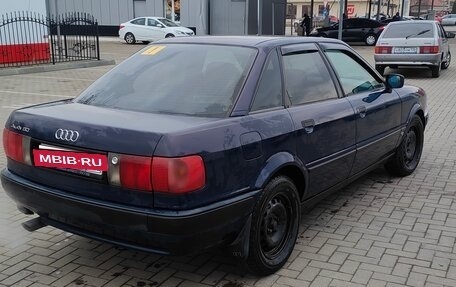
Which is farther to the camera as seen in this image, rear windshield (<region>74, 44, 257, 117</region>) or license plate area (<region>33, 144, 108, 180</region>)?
rear windshield (<region>74, 44, 257, 117</region>)

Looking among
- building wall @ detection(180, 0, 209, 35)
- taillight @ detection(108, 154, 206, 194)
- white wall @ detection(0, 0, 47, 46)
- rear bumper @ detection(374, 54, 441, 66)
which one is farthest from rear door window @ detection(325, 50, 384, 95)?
building wall @ detection(180, 0, 209, 35)

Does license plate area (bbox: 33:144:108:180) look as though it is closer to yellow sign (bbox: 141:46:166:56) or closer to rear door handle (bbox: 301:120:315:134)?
yellow sign (bbox: 141:46:166:56)

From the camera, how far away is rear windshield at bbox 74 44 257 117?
3.35 meters

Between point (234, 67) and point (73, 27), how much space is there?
15.9m

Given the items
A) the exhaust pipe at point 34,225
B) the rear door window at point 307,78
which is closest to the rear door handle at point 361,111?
the rear door window at point 307,78

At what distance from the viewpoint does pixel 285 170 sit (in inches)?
141

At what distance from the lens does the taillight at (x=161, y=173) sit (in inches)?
109

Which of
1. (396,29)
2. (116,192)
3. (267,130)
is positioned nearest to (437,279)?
(267,130)

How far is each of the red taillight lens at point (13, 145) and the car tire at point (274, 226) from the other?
1.59 meters

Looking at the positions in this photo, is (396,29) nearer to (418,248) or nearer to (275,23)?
(418,248)

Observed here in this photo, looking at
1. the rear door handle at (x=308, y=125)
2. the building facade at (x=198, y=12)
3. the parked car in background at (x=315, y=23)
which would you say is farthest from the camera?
the parked car in background at (x=315, y=23)

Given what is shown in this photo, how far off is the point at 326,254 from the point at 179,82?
5.45 ft

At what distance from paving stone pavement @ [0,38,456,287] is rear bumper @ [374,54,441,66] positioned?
9.44 metres

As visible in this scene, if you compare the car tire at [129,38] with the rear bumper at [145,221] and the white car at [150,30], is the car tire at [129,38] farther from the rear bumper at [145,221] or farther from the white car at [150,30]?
the rear bumper at [145,221]
